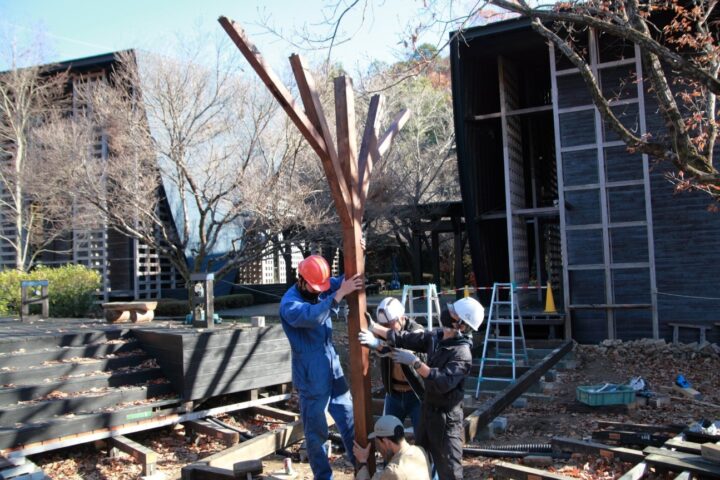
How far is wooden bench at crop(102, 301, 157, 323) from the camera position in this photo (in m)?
10.2

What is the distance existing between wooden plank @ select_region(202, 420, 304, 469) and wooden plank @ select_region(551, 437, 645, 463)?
249 centimetres

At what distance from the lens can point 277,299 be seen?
21953 millimetres

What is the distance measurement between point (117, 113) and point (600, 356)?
10.5m

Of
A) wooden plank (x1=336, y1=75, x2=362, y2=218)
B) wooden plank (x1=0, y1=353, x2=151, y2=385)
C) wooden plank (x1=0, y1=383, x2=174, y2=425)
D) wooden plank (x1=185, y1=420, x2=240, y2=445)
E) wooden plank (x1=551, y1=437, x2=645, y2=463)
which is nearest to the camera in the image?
wooden plank (x1=336, y1=75, x2=362, y2=218)

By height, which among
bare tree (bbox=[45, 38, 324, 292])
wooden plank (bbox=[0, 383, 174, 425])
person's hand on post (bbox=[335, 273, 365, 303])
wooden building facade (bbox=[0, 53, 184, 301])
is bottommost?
wooden plank (bbox=[0, 383, 174, 425])

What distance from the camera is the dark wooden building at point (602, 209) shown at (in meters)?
11.4

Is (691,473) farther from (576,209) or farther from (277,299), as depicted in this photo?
(277,299)

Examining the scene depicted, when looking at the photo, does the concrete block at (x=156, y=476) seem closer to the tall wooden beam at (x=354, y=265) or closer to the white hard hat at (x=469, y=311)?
the tall wooden beam at (x=354, y=265)

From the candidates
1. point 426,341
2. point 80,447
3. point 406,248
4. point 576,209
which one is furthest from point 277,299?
point 426,341

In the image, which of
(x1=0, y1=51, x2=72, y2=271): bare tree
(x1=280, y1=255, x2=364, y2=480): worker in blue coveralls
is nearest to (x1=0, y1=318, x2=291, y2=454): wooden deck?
(x1=280, y1=255, x2=364, y2=480): worker in blue coveralls

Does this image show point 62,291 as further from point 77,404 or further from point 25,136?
point 77,404

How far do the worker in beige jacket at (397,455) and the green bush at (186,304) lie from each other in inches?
545

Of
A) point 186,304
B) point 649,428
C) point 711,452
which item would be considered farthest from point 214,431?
point 186,304

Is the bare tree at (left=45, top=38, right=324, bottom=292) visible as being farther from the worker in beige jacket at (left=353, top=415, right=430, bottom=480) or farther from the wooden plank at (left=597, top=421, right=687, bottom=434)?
the worker in beige jacket at (left=353, top=415, right=430, bottom=480)
